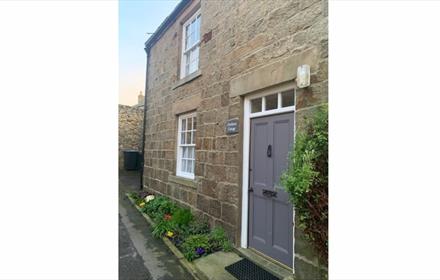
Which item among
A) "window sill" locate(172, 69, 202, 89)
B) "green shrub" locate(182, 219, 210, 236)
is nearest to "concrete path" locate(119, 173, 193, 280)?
"green shrub" locate(182, 219, 210, 236)

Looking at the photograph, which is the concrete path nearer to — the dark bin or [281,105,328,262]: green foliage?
[281,105,328,262]: green foliage

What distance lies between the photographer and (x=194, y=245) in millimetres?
3951

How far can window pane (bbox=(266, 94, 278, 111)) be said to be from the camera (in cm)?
367

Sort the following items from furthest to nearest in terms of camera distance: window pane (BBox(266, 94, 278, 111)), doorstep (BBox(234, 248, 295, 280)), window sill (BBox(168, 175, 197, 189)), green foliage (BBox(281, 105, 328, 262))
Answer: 1. window sill (BBox(168, 175, 197, 189))
2. window pane (BBox(266, 94, 278, 111))
3. doorstep (BBox(234, 248, 295, 280))
4. green foliage (BBox(281, 105, 328, 262))

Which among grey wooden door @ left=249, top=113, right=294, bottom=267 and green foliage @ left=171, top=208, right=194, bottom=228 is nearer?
grey wooden door @ left=249, top=113, right=294, bottom=267

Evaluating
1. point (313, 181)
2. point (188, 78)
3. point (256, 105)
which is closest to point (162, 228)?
point (256, 105)

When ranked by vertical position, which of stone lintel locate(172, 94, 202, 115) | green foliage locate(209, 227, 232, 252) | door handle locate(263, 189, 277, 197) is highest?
stone lintel locate(172, 94, 202, 115)

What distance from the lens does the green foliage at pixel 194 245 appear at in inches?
150

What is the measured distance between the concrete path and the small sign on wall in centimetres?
221

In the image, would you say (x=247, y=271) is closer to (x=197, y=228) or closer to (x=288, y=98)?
(x=197, y=228)
